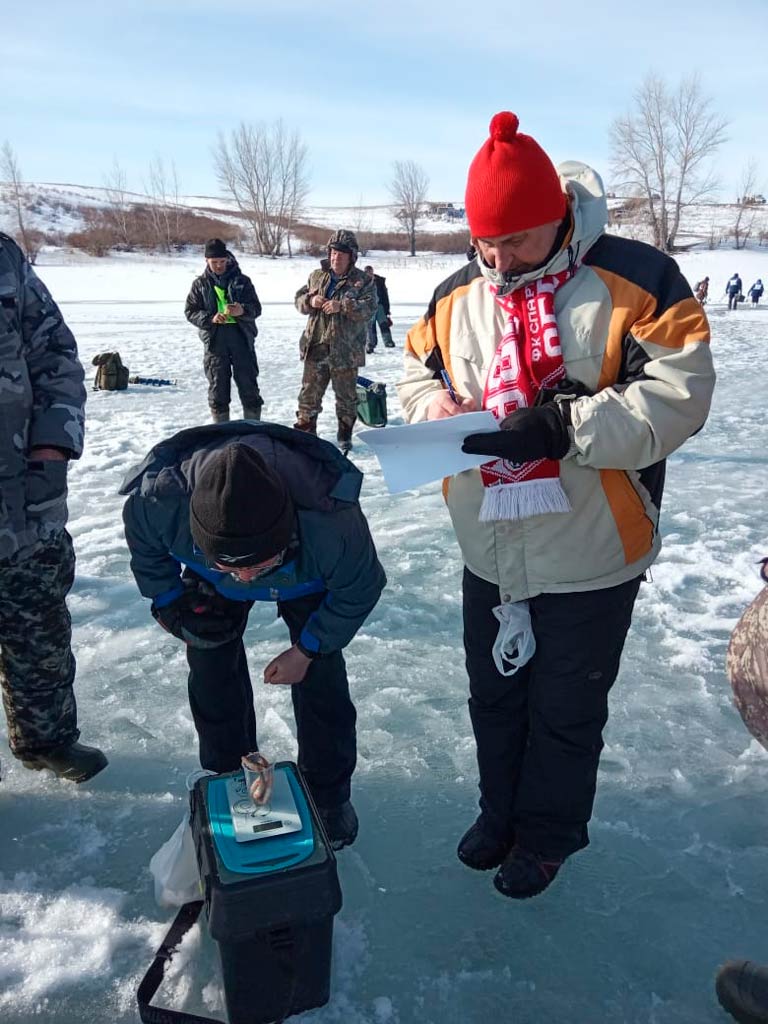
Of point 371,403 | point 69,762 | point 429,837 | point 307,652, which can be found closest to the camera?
point 307,652

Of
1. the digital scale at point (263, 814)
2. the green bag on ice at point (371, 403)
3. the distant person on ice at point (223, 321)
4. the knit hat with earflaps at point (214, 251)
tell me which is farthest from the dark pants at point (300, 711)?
the knit hat with earflaps at point (214, 251)

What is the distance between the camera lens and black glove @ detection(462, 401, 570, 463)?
1.71 m

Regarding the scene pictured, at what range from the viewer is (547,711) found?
205 centimetres

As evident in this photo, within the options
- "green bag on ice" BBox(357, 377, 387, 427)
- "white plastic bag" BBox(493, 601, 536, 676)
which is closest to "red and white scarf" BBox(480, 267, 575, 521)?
"white plastic bag" BBox(493, 601, 536, 676)

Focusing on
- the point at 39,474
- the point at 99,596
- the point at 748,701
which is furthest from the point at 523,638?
the point at 99,596

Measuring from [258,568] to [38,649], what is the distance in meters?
1.05

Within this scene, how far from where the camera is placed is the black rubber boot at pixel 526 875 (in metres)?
2.19

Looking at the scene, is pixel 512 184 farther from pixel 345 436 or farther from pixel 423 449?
pixel 345 436

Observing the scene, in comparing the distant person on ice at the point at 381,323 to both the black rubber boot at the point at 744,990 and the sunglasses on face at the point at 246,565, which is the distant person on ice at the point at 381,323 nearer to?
the sunglasses on face at the point at 246,565

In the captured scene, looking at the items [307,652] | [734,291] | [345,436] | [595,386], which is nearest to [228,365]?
[345,436]

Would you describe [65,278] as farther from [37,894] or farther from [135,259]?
[37,894]

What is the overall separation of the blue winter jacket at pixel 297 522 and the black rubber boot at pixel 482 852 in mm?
750

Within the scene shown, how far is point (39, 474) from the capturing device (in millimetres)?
2352

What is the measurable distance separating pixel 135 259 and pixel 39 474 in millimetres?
43463
